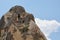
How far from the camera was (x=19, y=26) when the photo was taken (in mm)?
57625

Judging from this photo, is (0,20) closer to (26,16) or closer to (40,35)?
(26,16)

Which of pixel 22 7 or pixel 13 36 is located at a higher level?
pixel 22 7

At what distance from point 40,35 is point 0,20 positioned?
12.5 meters

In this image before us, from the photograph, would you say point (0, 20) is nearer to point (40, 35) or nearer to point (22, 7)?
point (22, 7)

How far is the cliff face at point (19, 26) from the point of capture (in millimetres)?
54500

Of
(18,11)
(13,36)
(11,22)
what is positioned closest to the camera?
(13,36)

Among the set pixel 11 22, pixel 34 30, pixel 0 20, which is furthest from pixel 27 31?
pixel 0 20

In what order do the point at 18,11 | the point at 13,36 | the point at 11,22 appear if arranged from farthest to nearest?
the point at 18,11 < the point at 11,22 < the point at 13,36

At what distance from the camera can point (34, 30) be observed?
183 feet

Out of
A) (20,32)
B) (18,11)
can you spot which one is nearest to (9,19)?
(18,11)

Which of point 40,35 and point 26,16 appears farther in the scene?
point 26,16

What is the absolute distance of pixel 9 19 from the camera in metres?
62.1

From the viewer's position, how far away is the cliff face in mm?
54500

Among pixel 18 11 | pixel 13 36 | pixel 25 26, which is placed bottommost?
pixel 13 36
